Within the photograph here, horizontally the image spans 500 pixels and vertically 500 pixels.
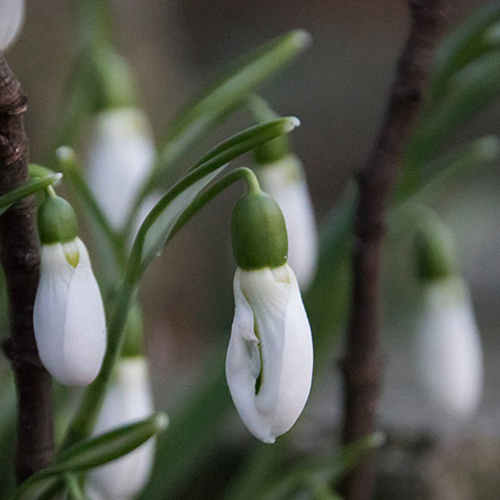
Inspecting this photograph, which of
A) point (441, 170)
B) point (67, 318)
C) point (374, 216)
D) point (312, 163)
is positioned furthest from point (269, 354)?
point (312, 163)

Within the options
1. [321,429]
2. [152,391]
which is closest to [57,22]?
[152,391]

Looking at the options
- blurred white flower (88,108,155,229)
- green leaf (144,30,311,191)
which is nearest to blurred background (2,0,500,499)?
blurred white flower (88,108,155,229)

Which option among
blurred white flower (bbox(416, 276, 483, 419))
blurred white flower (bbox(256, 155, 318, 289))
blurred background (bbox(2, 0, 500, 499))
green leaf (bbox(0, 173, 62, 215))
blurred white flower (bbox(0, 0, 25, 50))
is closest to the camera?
green leaf (bbox(0, 173, 62, 215))

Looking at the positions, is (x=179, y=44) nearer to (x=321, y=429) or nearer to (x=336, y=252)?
(x=321, y=429)

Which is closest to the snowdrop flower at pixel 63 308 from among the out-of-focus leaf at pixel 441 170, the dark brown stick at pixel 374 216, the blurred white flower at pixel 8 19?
the blurred white flower at pixel 8 19

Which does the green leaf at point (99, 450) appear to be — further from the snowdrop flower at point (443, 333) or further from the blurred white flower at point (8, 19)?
the snowdrop flower at point (443, 333)

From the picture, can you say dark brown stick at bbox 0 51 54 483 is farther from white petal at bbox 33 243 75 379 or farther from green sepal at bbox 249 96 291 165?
green sepal at bbox 249 96 291 165

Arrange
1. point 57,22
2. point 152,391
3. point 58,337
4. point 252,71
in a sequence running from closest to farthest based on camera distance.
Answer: point 58,337
point 252,71
point 152,391
point 57,22
